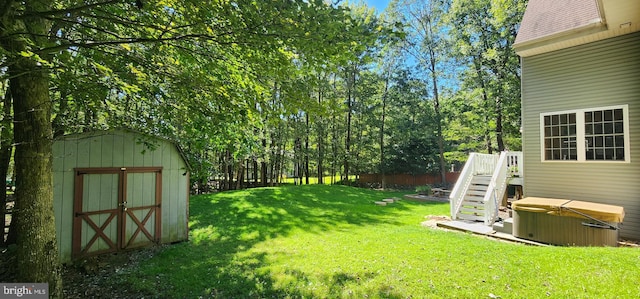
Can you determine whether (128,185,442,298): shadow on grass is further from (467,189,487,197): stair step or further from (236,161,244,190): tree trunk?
(236,161,244,190): tree trunk

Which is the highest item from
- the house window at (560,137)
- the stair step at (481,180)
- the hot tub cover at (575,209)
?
the house window at (560,137)

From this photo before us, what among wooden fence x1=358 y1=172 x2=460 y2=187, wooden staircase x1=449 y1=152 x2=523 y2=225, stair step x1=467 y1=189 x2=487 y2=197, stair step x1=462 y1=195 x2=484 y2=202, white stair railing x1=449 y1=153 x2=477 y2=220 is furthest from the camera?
wooden fence x1=358 y1=172 x2=460 y2=187

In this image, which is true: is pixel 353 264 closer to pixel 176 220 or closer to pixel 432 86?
pixel 176 220

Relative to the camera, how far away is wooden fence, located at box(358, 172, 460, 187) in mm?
24516

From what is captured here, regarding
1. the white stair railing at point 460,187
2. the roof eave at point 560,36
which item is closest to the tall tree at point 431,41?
the white stair railing at point 460,187

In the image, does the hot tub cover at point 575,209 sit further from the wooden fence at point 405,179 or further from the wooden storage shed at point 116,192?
→ the wooden fence at point 405,179

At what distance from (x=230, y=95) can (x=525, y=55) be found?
8468 mm

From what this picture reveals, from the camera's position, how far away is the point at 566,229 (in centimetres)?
597

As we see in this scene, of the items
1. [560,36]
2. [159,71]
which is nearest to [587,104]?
[560,36]

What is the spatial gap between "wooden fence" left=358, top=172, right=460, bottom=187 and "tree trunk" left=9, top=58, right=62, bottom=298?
22.8 m

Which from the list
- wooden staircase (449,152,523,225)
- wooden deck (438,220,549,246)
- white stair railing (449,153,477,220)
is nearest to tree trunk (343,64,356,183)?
wooden staircase (449,152,523,225)

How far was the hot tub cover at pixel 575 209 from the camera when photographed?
562cm

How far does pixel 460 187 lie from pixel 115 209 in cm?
943

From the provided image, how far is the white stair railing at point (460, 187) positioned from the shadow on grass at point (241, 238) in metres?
1.91
